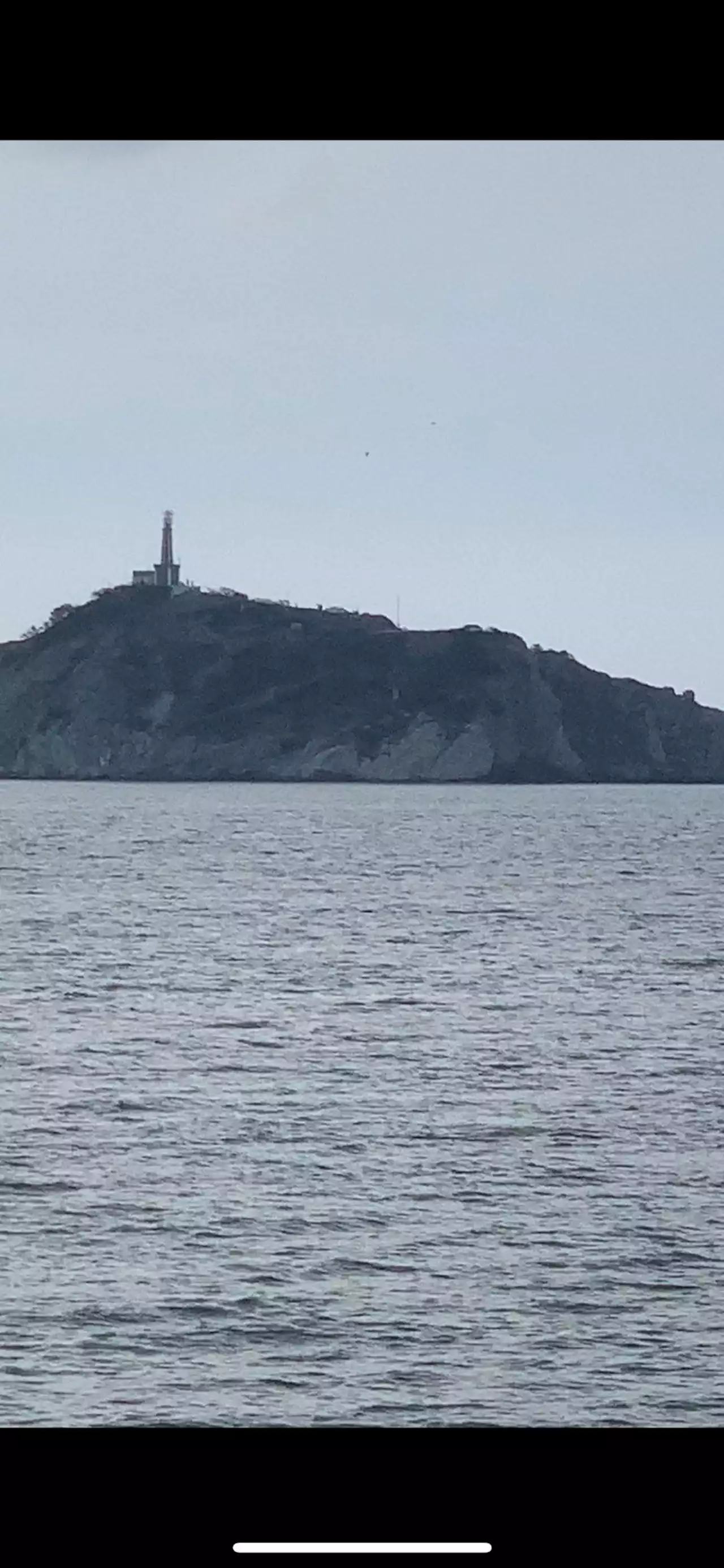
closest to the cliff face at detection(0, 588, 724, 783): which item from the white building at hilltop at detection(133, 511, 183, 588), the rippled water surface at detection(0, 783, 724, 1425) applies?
the white building at hilltop at detection(133, 511, 183, 588)

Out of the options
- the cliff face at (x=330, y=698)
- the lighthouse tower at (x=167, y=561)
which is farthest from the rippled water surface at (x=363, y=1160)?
the lighthouse tower at (x=167, y=561)

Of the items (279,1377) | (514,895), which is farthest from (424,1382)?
(514,895)

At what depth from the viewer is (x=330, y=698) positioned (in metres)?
64.6

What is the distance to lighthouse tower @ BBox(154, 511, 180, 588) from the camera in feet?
208

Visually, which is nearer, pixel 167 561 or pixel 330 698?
pixel 167 561

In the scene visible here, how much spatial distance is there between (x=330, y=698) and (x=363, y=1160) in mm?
51168
